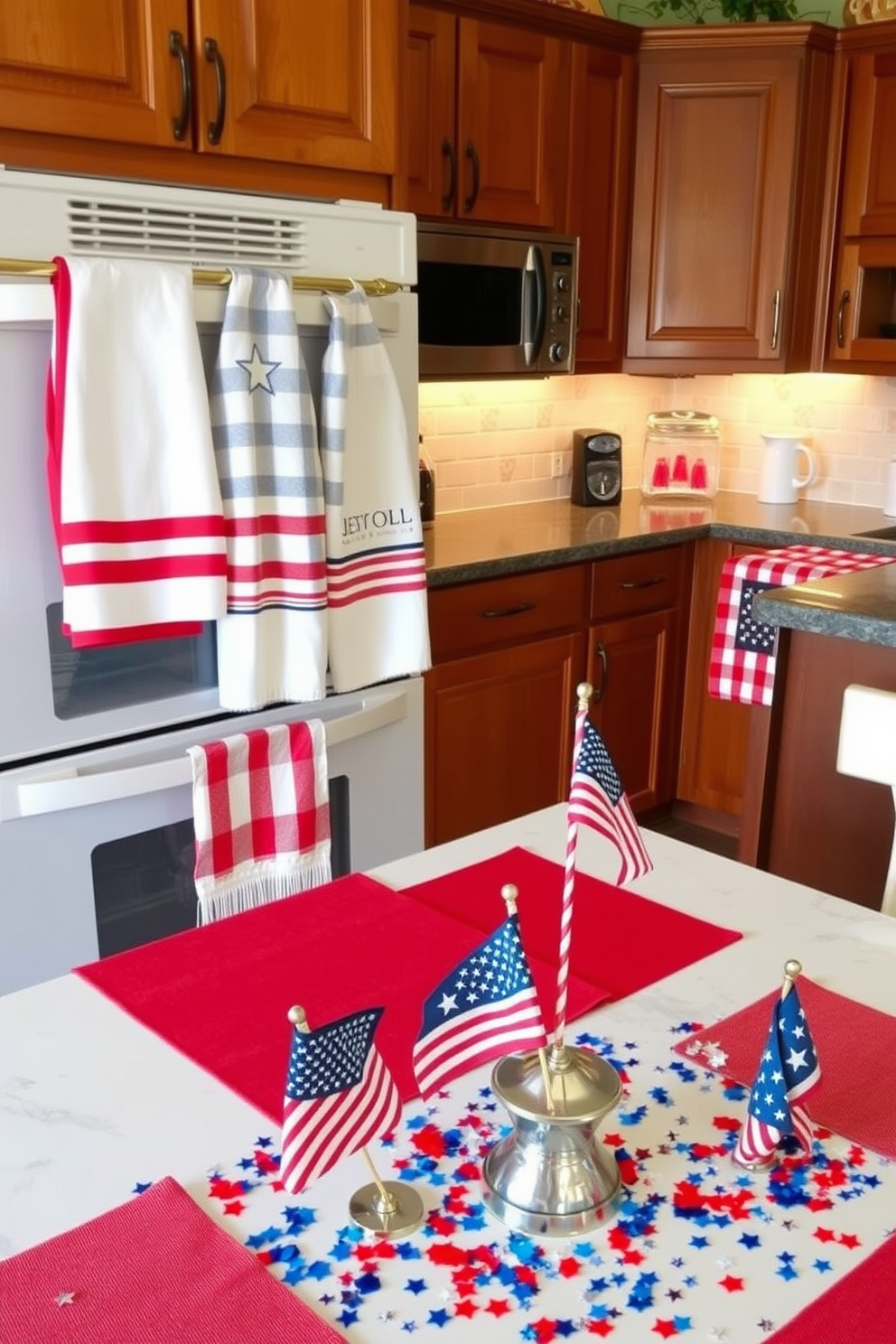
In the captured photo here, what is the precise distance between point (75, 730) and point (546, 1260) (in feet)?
3.75

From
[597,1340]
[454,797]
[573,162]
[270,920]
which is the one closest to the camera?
[597,1340]

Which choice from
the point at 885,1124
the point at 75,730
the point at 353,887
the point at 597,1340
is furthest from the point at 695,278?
the point at 597,1340

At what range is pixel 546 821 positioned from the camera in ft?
4.91

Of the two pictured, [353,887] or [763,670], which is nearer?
[353,887]

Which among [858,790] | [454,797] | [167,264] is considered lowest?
[454,797]

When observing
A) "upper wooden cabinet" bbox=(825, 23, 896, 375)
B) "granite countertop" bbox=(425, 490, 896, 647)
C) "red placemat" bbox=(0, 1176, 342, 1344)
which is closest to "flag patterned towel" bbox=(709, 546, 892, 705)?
"granite countertop" bbox=(425, 490, 896, 647)

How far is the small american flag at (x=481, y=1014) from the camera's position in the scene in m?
0.81

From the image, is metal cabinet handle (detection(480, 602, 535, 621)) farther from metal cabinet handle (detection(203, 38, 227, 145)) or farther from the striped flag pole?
the striped flag pole

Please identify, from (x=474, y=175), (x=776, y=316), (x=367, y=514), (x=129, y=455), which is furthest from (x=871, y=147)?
(x=129, y=455)

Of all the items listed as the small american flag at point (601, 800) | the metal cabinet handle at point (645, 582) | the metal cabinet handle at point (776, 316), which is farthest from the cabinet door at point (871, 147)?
the small american flag at point (601, 800)

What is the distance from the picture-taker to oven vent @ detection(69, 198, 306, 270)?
1654 mm

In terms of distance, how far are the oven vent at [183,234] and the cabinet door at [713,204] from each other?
1.83 metres

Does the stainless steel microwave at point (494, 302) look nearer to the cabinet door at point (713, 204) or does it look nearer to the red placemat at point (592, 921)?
the cabinet door at point (713, 204)

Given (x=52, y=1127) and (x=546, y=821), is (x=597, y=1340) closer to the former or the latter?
(x=52, y=1127)
